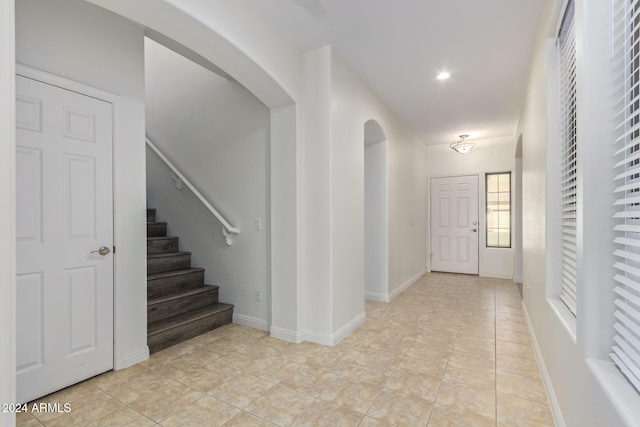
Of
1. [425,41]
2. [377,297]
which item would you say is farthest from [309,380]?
[425,41]

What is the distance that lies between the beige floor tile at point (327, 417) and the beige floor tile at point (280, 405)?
0.14 ft

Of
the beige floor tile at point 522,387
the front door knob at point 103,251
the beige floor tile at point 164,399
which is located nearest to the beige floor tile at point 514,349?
the beige floor tile at point 522,387

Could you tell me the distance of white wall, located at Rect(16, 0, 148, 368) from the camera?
2045 mm

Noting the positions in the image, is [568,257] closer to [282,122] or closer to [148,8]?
[282,122]

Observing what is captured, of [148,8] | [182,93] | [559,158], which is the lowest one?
[559,158]

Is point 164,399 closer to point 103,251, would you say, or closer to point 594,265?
point 103,251

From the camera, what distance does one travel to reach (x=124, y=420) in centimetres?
174

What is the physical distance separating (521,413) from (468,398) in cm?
28

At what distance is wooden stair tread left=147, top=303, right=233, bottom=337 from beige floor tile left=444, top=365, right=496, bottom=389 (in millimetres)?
2252

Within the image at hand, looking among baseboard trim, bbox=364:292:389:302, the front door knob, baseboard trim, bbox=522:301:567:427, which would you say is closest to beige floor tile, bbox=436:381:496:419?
baseboard trim, bbox=522:301:567:427

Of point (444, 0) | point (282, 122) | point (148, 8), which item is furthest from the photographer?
point (282, 122)
